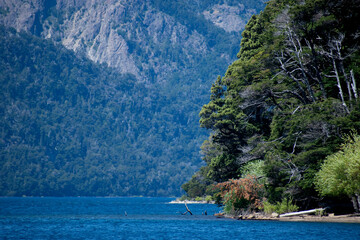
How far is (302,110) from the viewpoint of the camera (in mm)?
40156

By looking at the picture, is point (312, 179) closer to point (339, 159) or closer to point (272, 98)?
point (339, 159)

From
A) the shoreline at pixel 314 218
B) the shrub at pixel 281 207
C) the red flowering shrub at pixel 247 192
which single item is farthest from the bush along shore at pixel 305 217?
the red flowering shrub at pixel 247 192

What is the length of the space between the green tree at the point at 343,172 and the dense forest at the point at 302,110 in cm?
7

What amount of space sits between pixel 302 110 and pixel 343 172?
26.2 ft

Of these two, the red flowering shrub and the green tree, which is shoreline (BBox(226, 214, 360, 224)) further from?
the green tree

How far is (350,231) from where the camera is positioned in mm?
30641

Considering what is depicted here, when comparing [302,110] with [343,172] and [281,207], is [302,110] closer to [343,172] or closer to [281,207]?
[343,172]

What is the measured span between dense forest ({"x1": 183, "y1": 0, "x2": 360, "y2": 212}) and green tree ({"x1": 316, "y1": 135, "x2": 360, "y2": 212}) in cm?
7

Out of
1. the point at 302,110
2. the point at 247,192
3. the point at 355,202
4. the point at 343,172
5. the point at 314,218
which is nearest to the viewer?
the point at 343,172

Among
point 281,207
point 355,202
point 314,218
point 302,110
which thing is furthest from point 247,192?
point 355,202

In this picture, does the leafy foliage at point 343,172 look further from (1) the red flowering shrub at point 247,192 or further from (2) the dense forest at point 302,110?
(1) the red flowering shrub at point 247,192

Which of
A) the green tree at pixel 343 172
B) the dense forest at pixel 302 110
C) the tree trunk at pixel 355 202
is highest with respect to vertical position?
the dense forest at pixel 302 110

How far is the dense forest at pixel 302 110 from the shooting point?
36625mm

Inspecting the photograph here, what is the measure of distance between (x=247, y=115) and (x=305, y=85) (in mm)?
8252
